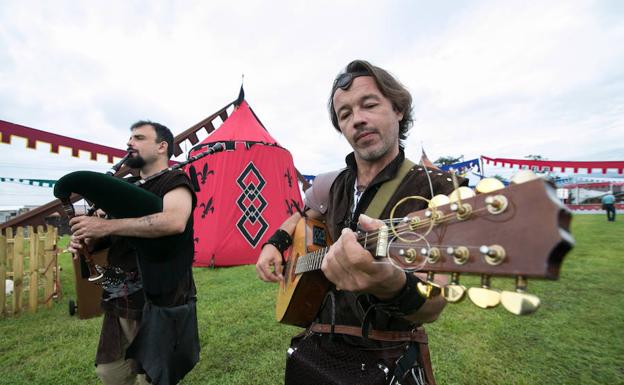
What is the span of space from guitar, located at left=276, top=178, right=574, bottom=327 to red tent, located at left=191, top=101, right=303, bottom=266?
275 inches

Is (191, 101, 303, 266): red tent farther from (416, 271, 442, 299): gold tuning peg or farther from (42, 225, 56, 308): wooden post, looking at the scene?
(416, 271, 442, 299): gold tuning peg

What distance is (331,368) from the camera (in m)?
1.44

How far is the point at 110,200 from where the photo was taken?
Answer: 71.6 inches

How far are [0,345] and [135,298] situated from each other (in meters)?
3.48

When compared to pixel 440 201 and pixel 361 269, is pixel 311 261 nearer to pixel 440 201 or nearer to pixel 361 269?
pixel 361 269

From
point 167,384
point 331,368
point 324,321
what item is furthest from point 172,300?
point 331,368

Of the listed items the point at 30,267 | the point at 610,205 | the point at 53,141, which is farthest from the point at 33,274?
the point at 610,205

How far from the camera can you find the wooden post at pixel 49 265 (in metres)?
5.36

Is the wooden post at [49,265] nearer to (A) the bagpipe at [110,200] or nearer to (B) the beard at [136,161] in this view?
(B) the beard at [136,161]

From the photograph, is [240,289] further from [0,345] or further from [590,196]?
[590,196]

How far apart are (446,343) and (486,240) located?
11.0 feet

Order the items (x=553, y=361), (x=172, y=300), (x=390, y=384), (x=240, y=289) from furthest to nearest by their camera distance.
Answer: (x=240, y=289) < (x=553, y=361) < (x=172, y=300) < (x=390, y=384)

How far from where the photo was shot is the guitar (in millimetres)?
669

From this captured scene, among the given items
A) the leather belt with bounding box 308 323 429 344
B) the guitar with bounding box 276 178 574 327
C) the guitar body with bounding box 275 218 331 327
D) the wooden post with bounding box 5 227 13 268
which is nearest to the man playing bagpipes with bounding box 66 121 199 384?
the guitar body with bounding box 275 218 331 327
